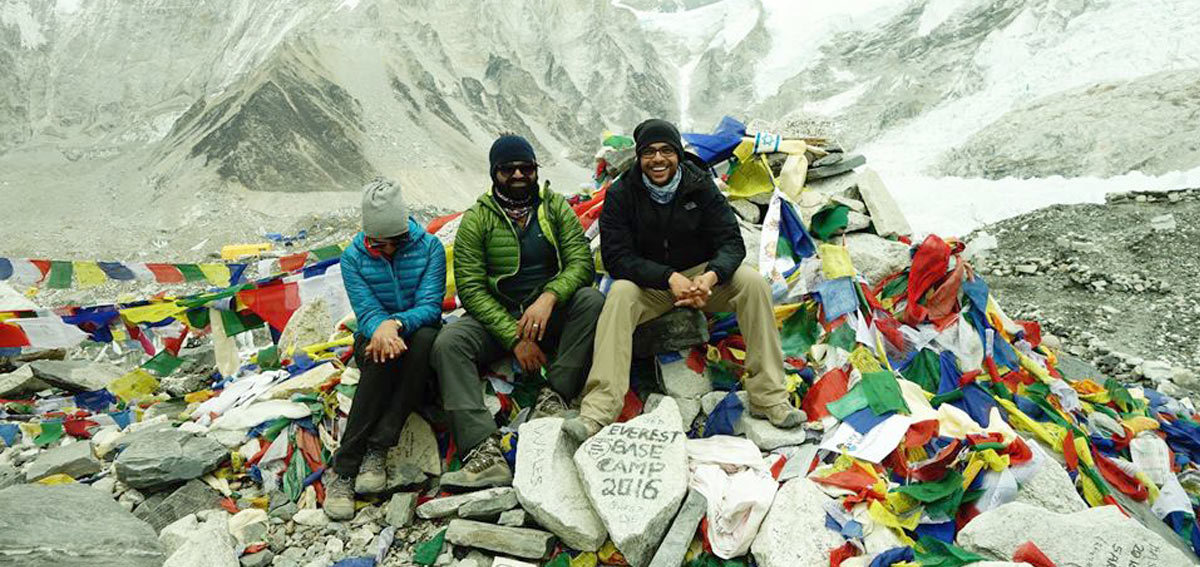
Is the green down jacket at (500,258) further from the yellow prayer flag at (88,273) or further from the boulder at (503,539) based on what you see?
the yellow prayer flag at (88,273)

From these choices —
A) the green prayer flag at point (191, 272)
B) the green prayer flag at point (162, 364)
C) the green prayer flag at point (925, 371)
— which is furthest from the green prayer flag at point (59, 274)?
the green prayer flag at point (925, 371)

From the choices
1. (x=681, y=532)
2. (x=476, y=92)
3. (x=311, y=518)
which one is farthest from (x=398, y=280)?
(x=476, y=92)

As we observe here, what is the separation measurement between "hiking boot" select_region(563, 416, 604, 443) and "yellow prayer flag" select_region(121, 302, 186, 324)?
515 cm

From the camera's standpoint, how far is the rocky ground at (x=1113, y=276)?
7609mm

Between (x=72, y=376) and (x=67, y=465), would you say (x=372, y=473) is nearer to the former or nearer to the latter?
(x=67, y=465)

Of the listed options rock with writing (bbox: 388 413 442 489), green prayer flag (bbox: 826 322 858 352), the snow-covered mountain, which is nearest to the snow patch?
the snow-covered mountain

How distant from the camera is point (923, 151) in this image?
30.5 m

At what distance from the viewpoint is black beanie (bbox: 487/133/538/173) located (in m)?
4.19

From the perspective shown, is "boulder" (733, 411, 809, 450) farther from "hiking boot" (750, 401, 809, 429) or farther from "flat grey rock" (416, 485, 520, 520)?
"flat grey rock" (416, 485, 520, 520)

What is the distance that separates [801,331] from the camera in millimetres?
4750

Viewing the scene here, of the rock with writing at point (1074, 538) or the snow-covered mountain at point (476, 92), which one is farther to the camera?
the snow-covered mountain at point (476, 92)

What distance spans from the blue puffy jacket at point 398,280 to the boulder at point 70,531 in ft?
5.05

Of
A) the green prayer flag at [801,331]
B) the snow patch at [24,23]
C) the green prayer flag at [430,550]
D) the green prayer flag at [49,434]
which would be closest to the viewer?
the green prayer flag at [430,550]

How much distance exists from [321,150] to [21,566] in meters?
34.1
